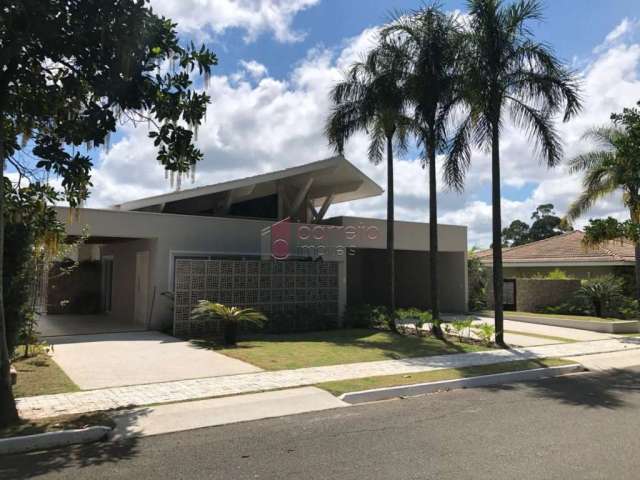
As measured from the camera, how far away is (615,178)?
1988cm

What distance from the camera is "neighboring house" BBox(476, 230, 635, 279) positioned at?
2405 centimetres

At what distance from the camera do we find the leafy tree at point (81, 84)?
21.5ft

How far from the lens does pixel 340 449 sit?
227 inches

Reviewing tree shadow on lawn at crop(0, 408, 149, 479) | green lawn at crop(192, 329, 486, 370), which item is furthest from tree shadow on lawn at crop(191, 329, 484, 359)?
tree shadow on lawn at crop(0, 408, 149, 479)

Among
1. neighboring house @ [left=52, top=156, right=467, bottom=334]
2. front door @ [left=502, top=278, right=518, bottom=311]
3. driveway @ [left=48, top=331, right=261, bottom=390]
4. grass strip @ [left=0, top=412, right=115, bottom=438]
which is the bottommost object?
grass strip @ [left=0, top=412, right=115, bottom=438]

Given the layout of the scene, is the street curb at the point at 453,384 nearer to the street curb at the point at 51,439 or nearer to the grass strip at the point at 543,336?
the street curb at the point at 51,439

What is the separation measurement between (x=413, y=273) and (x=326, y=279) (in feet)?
26.8

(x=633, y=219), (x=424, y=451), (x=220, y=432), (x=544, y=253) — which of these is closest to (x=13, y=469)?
(x=220, y=432)

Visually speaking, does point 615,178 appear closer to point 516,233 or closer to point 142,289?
point 142,289

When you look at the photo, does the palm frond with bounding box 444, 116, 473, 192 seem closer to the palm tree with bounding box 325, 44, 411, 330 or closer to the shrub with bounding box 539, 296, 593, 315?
the palm tree with bounding box 325, 44, 411, 330

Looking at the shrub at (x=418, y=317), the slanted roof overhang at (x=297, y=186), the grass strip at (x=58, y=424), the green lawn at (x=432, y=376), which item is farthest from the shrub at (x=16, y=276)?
the shrub at (x=418, y=317)

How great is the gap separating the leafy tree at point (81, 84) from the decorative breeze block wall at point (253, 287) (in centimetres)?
716

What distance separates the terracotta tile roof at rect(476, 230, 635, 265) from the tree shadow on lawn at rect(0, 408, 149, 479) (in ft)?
68.4

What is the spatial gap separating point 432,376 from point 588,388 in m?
2.56
